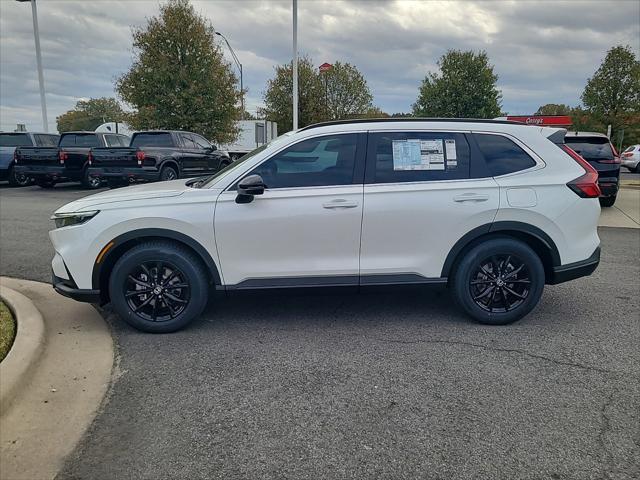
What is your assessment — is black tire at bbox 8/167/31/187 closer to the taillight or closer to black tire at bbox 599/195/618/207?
the taillight

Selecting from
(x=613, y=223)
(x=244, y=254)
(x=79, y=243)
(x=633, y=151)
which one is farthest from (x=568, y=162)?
(x=633, y=151)

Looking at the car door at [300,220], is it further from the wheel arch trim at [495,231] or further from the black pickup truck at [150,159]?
the black pickup truck at [150,159]

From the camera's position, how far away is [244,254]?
4.11 meters

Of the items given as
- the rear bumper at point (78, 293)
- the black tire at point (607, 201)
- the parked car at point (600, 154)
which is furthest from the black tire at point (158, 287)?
the black tire at point (607, 201)

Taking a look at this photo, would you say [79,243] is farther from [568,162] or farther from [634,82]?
[634,82]

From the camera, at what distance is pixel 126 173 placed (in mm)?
13281

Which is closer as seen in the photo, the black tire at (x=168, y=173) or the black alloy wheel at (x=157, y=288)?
the black alloy wheel at (x=157, y=288)

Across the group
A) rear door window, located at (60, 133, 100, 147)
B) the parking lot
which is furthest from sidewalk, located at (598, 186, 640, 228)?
rear door window, located at (60, 133, 100, 147)

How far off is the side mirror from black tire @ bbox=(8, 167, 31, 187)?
15.3 meters

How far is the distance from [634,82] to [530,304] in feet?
84.7

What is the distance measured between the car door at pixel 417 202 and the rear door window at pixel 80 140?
14285 mm

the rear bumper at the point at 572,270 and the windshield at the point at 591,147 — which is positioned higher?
the windshield at the point at 591,147

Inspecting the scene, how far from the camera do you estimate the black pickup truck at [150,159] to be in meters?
13.2

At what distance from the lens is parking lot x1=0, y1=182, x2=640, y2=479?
2559 mm
